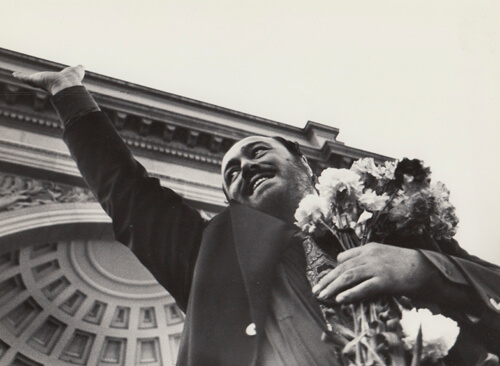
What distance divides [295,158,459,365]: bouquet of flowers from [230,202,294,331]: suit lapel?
0.16 m

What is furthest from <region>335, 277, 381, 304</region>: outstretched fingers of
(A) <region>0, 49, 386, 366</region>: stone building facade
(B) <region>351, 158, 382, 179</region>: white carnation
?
(A) <region>0, 49, 386, 366</region>: stone building facade

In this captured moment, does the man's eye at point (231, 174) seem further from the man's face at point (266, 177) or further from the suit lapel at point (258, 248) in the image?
the suit lapel at point (258, 248)

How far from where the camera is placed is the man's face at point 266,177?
9.23 ft

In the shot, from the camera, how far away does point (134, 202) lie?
2846mm

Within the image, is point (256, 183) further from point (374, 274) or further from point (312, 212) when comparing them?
point (374, 274)

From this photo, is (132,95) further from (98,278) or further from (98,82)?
(98,278)

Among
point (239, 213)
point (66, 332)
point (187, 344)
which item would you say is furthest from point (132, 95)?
point (187, 344)

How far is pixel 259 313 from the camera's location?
229 centimetres

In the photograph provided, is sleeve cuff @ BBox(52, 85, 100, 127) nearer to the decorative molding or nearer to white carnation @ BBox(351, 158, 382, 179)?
white carnation @ BBox(351, 158, 382, 179)

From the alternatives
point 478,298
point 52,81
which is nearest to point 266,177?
point 478,298

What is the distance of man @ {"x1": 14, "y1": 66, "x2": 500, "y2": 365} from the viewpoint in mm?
2133

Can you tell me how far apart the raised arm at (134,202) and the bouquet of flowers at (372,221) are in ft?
2.38

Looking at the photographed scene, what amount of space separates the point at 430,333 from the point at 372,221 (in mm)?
604

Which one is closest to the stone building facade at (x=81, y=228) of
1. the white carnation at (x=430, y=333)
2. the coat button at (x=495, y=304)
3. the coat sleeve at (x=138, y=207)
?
the coat sleeve at (x=138, y=207)
